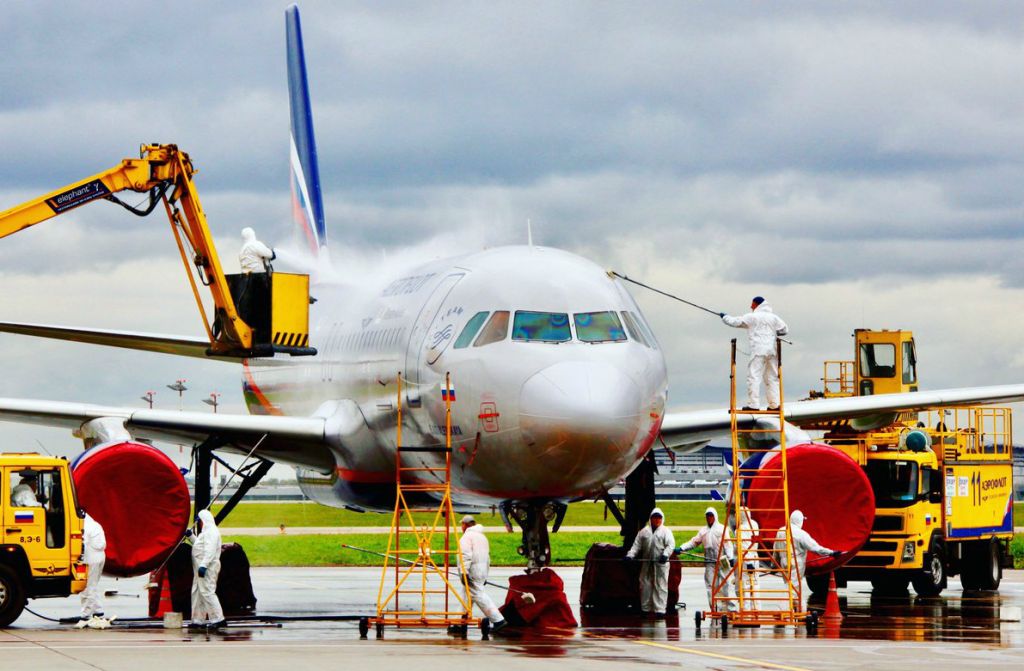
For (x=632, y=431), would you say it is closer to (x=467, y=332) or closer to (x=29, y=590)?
(x=467, y=332)

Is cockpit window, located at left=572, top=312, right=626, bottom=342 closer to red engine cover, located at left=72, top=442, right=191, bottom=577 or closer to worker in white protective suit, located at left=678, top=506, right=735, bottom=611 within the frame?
worker in white protective suit, located at left=678, top=506, right=735, bottom=611

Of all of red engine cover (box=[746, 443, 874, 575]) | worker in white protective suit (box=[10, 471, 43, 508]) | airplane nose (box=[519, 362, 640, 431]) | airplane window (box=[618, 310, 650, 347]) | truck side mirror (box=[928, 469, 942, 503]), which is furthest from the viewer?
truck side mirror (box=[928, 469, 942, 503])

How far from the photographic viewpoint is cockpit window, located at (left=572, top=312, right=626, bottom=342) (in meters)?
19.6

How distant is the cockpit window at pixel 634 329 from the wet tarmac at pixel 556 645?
347 cm

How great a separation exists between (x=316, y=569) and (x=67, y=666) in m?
25.5

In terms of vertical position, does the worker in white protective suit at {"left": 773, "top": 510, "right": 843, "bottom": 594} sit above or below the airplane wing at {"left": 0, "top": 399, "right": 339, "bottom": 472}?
below

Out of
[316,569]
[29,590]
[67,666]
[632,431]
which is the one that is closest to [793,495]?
[632,431]

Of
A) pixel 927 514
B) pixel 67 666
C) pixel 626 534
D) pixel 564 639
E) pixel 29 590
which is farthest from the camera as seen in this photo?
pixel 927 514

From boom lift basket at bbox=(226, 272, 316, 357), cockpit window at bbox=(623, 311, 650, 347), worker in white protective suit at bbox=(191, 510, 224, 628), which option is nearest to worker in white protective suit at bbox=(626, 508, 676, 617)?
cockpit window at bbox=(623, 311, 650, 347)

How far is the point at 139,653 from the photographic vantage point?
15.7m

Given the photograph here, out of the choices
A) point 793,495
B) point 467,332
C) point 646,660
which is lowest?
point 646,660

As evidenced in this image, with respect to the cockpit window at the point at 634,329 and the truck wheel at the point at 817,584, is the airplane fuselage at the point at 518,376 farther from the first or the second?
the truck wheel at the point at 817,584

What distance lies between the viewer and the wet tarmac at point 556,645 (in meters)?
14.9

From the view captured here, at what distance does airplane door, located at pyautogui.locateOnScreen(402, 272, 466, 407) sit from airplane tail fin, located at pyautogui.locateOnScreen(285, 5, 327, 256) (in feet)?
47.4
